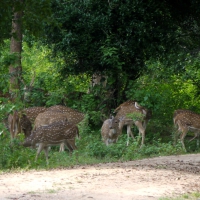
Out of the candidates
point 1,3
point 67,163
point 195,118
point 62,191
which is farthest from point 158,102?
point 62,191

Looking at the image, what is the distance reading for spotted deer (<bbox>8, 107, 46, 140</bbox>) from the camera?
14992mm

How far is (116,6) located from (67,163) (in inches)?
257

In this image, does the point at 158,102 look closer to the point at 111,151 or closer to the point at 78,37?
the point at 78,37

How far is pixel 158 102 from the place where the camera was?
18.4 m

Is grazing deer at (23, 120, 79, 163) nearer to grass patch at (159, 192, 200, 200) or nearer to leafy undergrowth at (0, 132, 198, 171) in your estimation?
leafy undergrowth at (0, 132, 198, 171)

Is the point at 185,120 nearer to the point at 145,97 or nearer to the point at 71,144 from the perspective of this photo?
the point at 145,97

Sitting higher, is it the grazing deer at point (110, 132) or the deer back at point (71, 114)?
the deer back at point (71, 114)

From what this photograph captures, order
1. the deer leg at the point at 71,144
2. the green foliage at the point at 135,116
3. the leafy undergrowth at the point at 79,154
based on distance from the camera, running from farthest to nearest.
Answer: the green foliage at the point at 135,116 → the deer leg at the point at 71,144 → the leafy undergrowth at the point at 79,154

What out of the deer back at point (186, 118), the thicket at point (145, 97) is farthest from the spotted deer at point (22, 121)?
the deer back at point (186, 118)

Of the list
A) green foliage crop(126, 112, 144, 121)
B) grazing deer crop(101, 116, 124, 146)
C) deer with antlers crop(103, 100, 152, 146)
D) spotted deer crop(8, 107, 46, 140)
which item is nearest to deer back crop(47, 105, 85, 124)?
spotted deer crop(8, 107, 46, 140)

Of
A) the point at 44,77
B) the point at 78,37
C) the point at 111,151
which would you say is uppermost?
the point at 78,37

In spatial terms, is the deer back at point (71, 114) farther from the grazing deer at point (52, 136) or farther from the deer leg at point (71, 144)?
the deer leg at point (71, 144)

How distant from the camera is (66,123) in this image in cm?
1470

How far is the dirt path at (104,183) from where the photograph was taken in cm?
830
